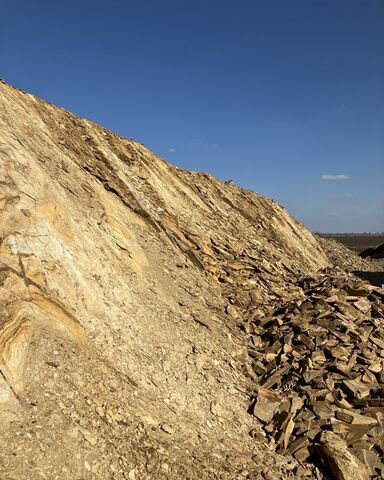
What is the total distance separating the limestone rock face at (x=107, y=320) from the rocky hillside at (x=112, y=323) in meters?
0.02

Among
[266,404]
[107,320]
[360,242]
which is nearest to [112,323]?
[107,320]

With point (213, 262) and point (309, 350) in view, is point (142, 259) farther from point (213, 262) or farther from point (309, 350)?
point (309, 350)

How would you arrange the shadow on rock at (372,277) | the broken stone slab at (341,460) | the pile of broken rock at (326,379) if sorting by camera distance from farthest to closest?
the shadow on rock at (372,277), the pile of broken rock at (326,379), the broken stone slab at (341,460)

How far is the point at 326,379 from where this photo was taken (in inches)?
340

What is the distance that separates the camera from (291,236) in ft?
74.5

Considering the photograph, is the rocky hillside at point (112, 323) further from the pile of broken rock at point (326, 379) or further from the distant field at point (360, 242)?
the distant field at point (360, 242)

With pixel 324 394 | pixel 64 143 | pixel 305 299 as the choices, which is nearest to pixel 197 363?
pixel 324 394

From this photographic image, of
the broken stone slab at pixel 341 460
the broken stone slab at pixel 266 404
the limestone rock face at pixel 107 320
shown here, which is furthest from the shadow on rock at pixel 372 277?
the broken stone slab at pixel 341 460

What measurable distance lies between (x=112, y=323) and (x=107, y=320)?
0.11m

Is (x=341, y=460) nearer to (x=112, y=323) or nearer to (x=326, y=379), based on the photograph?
(x=326, y=379)

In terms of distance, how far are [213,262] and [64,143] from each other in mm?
5979

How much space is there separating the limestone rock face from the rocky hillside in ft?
0.08

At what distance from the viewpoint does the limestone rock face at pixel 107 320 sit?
5.61 m

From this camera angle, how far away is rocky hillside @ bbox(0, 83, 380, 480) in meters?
5.61
